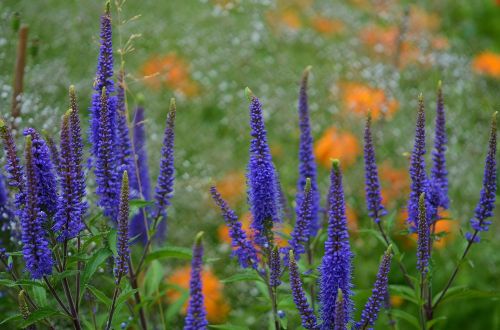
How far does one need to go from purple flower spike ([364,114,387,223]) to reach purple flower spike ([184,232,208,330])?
4.33 ft

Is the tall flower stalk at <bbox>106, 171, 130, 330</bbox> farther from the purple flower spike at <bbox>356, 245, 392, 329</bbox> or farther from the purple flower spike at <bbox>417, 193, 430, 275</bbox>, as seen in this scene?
the purple flower spike at <bbox>417, 193, 430, 275</bbox>

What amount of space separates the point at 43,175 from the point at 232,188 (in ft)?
13.9

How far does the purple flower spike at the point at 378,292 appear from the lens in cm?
245

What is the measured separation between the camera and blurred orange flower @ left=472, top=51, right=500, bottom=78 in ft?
32.1

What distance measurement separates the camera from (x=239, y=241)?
10.1 ft

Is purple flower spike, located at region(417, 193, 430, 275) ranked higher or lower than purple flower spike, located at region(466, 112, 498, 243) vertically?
lower

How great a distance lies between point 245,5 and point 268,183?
297 inches

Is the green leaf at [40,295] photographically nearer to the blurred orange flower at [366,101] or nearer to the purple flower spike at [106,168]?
the purple flower spike at [106,168]

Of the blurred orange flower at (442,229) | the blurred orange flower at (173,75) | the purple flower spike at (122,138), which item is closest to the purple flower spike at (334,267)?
the purple flower spike at (122,138)

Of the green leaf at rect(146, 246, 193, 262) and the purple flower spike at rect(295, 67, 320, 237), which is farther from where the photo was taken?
the purple flower spike at rect(295, 67, 320, 237)

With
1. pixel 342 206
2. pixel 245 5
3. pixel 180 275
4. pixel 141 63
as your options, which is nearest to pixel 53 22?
pixel 141 63

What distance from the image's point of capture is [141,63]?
30.5ft

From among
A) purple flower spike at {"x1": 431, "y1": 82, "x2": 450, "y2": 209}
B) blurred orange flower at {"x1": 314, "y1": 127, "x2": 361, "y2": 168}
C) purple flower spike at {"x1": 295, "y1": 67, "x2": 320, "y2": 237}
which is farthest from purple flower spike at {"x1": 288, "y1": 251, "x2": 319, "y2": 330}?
blurred orange flower at {"x1": 314, "y1": 127, "x2": 361, "y2": 168}

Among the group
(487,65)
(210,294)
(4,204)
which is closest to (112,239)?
(4,204)
